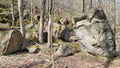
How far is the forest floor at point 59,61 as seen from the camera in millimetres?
12203

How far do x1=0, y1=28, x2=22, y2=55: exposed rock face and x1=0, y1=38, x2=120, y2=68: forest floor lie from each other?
481mm

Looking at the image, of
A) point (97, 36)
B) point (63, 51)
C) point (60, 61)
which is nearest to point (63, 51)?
point (63, 51)

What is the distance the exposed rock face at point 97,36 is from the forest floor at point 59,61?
1.70 feet

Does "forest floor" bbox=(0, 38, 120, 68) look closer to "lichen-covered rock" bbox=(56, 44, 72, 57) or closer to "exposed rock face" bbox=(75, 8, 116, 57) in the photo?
"lichen-covered rock" bbox=(56, 44, 72, 57)

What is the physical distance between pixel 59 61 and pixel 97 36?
3.57 m

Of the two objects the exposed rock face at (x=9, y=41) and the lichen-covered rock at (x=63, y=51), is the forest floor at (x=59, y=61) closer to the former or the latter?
the lichen-covered rock at (x=63, y=51)

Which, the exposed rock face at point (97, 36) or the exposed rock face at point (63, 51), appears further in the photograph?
the exposed rock face at point (97, 36)

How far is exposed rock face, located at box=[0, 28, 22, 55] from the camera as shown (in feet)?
45.1

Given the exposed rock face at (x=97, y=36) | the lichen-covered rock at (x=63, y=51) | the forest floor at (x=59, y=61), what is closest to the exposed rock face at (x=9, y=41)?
the forest floor at (x=59, y=61)

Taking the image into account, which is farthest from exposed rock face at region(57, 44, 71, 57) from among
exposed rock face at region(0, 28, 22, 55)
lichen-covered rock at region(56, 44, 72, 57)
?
exposed rock face at region(0, 28, 22, 55)

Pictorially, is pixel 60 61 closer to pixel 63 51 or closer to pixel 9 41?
pixel 63 51

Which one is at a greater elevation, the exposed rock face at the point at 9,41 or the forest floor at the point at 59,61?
the exposed rock face at the point at 9,41

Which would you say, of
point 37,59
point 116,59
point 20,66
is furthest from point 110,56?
point 20,66

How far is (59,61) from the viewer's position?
13.5m
